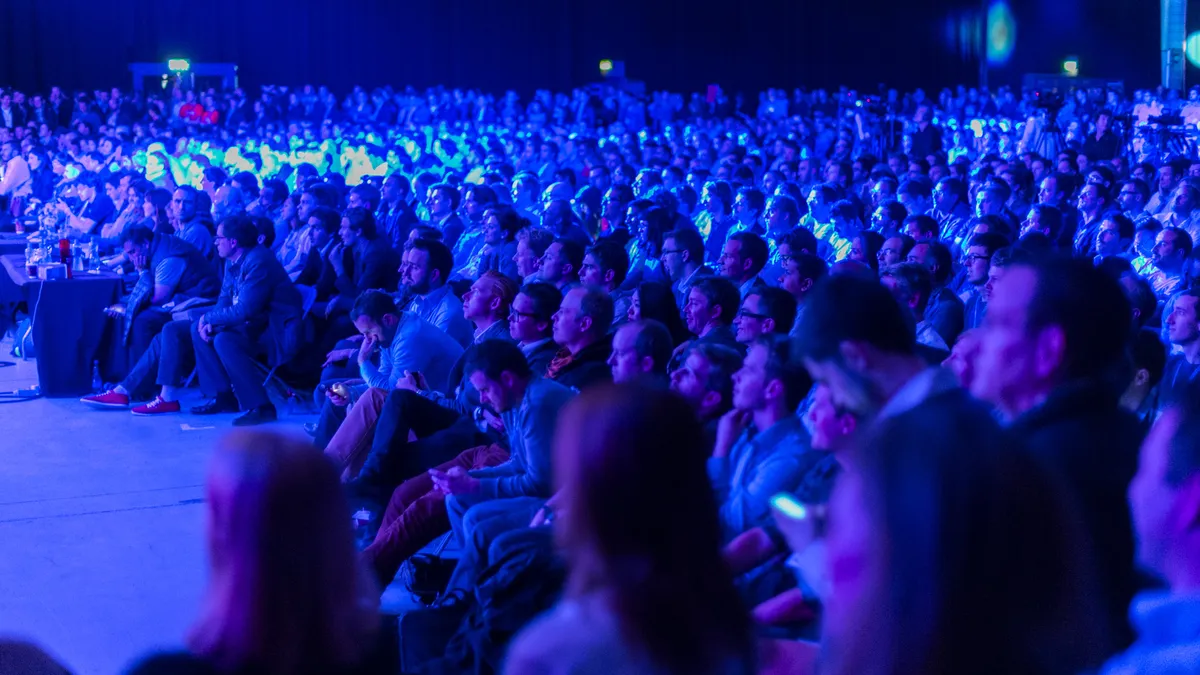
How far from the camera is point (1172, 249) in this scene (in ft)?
23.3

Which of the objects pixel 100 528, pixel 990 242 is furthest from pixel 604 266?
pixel 100 528

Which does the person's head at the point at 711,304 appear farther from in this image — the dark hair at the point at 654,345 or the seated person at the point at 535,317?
the dark hair at the point at 654,345

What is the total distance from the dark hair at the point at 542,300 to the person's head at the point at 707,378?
4.44 ft

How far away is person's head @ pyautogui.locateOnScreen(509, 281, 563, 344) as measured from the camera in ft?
17.4

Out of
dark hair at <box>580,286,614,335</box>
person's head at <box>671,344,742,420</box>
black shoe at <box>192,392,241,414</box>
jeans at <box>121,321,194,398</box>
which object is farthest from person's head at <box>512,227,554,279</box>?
person's head at <box>671,344,742,420</box>

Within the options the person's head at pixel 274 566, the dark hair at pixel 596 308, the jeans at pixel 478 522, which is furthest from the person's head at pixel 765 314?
the person's head at pixel 274 566

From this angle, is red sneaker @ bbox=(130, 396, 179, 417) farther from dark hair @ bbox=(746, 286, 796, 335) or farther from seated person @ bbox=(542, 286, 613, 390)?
dark hair @ bbox=(746, 286, 796, 335)

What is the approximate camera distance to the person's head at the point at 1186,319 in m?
4.98

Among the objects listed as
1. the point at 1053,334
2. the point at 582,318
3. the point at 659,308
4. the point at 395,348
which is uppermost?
the point at 1053,334

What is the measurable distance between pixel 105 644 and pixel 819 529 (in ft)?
9.86

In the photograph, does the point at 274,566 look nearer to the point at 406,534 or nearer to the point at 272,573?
the point at 272,573

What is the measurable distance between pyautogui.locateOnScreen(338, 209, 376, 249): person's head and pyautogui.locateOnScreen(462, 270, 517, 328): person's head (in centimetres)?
272

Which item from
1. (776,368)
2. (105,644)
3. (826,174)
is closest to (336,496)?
(776,368)

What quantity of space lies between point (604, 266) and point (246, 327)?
2.19 metres
